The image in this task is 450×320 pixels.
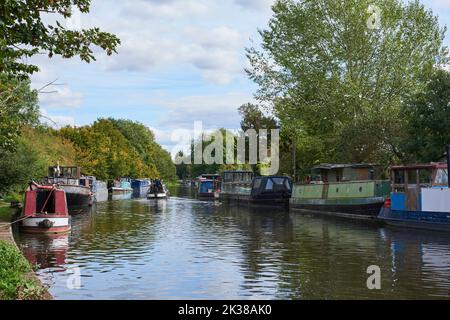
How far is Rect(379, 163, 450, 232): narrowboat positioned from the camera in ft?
92.5

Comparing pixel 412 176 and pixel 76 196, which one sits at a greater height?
pixel 412 176

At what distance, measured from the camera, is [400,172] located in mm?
31875

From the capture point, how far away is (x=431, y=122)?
35562mm

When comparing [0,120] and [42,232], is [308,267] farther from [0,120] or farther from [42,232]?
[42,232]

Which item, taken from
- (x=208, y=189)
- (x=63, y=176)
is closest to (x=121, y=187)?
(x=208, y=189)

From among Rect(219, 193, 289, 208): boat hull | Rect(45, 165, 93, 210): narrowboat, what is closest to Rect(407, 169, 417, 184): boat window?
Rect(219, 193, 289, 208): boat hull

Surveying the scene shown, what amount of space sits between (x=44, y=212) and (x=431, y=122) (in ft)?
75.5

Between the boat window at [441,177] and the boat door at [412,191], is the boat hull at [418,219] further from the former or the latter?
the boat window at [441,177]

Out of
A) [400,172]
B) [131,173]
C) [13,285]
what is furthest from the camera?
[131,173]

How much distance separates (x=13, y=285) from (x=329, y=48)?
40.0m

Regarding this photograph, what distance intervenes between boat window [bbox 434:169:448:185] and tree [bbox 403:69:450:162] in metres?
5.74

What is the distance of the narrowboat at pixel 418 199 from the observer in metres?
28.2

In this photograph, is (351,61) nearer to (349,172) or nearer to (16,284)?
(349,172)
